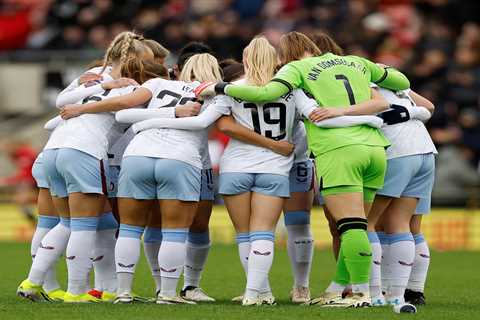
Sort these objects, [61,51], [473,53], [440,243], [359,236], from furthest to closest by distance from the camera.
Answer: [61,51] < [473,53] < [440,243] < [359,236]

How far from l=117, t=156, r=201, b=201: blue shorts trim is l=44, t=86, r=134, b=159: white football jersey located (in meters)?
0.43

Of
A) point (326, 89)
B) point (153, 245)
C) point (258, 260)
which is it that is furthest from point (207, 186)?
point (326, 89)

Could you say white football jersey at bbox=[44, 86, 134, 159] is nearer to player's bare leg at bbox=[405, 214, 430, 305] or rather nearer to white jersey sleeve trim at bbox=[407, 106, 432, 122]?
white jersey sleeve trim at bbox=[407, 106, 432, 122]

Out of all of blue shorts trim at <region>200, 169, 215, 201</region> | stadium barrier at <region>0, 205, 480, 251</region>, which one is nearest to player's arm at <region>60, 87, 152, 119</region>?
blue shorts trim at <region>200, 169, 215, 201</region>

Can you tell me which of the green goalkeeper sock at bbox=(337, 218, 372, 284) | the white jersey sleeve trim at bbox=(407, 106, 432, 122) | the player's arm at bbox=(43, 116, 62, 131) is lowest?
the green goalkeeper sock at bbox=(337, 218, 372, 284)

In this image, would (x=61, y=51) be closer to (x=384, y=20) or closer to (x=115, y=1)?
(x=115, y=1)

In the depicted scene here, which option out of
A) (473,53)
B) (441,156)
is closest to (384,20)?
(473,53)

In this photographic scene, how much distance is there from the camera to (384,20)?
23.8 metres

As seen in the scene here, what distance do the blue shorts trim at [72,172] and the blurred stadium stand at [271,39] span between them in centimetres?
1107

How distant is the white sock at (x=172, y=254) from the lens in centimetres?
1032

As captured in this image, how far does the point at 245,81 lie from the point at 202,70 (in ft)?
1.65

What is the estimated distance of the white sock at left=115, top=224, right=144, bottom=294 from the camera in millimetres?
10375

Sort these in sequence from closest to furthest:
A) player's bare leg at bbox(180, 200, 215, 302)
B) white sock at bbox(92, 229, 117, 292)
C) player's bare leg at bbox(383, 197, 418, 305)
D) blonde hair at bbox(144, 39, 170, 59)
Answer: player's bare leg at bbox(383, 197, 418, 305), blonde hair at bbox(144, 39, 170, 59), white sock at bbox(92, 229, 117, 292), player's bare leg at bbox(180, 200, 215, 302)

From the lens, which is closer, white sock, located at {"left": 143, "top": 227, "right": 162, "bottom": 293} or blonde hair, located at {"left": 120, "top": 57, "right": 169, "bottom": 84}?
blonde hair, located at {"left": 120, "top": 57, "right": 169, "bottom": 84}
